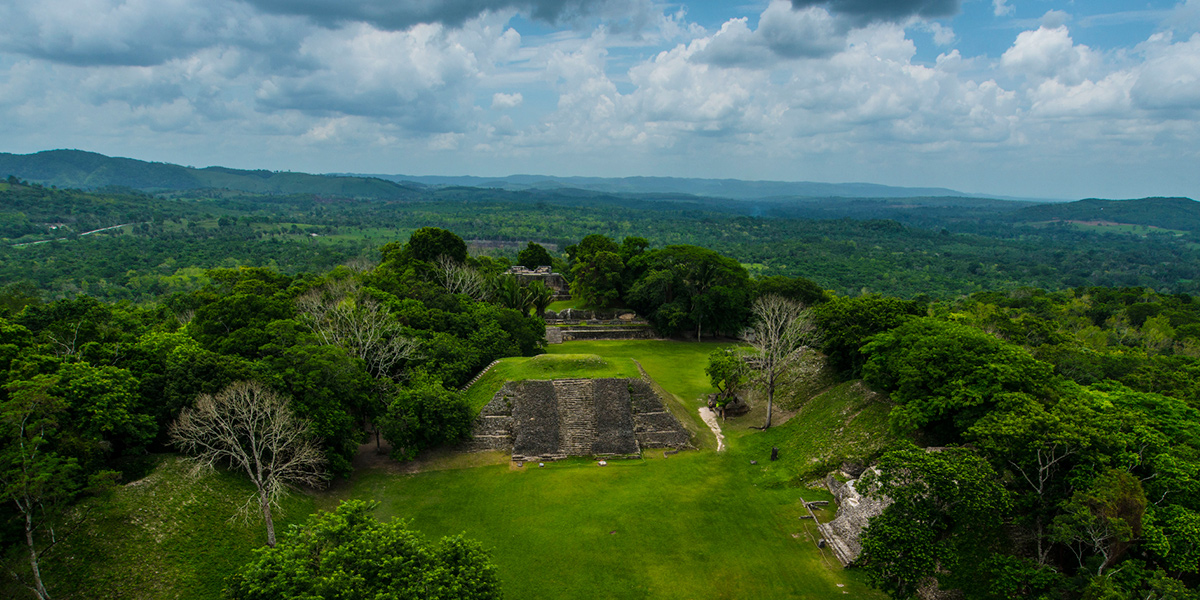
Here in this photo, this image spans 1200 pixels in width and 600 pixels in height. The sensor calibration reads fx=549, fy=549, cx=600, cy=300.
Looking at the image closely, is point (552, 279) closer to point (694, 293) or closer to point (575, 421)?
point (694, 293)

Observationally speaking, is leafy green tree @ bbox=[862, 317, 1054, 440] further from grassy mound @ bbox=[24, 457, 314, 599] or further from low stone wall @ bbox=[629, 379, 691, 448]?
grassy mound @ bbox=[24, 457, 314, 599]

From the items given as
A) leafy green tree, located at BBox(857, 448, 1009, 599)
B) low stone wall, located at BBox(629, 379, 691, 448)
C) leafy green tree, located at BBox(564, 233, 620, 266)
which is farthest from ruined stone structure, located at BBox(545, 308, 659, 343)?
leafy green tree, located at BBox(857, 448, 1009, 599)

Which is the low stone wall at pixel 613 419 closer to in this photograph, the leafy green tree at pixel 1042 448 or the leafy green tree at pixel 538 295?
the leafy green tree at pixel 1042 448

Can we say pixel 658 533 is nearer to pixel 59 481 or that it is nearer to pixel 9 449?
pixel 59 481

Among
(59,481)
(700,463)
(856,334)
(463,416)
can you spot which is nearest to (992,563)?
(700,463)

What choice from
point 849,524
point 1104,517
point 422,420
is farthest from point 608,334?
point 1104,517
